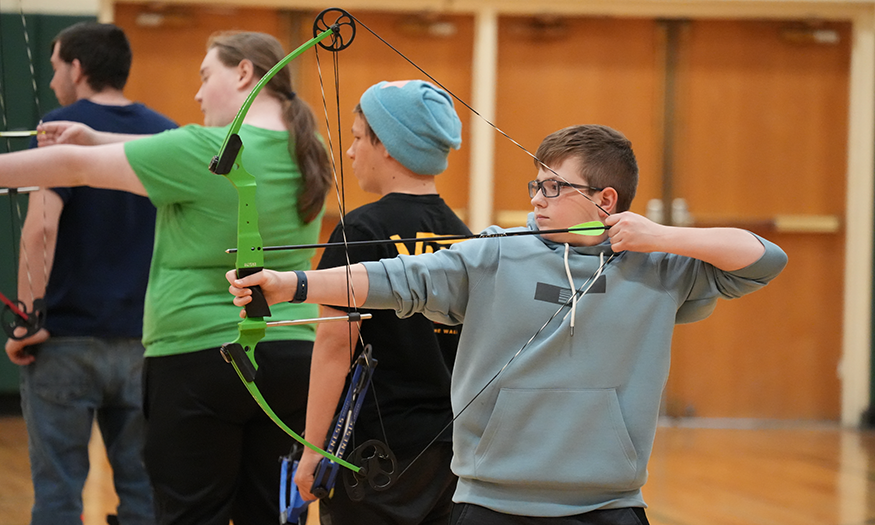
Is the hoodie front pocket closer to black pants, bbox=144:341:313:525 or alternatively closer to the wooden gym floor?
black pants, bbox=144:341:313:525

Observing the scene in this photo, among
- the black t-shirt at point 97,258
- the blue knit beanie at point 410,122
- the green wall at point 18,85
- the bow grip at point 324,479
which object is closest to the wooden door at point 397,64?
the green wall at point 18,85

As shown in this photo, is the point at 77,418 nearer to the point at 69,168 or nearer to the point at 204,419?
the point at 204,419

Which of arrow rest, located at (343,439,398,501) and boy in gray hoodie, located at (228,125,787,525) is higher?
boy in gray hoodie, located at (228,125,787,525)

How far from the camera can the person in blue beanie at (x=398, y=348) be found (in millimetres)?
1458

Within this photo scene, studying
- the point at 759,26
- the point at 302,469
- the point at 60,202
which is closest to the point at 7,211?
the point at 60,202

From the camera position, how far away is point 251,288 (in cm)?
104

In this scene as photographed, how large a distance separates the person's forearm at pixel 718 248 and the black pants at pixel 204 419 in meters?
0.81

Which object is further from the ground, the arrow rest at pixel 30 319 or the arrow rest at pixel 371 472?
the arrow rest at pixel 30 319

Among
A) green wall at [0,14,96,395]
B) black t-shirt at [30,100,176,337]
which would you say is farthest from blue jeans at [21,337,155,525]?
green wall at [0,14,96,395]

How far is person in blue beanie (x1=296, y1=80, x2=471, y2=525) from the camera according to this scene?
1458mm

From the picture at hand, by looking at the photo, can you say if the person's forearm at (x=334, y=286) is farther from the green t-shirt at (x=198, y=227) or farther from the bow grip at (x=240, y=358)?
the green t-shirt at (x=198, y=227)

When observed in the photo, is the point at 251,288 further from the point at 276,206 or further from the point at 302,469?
the point at 276,206

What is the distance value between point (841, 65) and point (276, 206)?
4335 mm

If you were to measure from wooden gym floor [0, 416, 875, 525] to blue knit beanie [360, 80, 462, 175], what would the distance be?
6.13 feet
